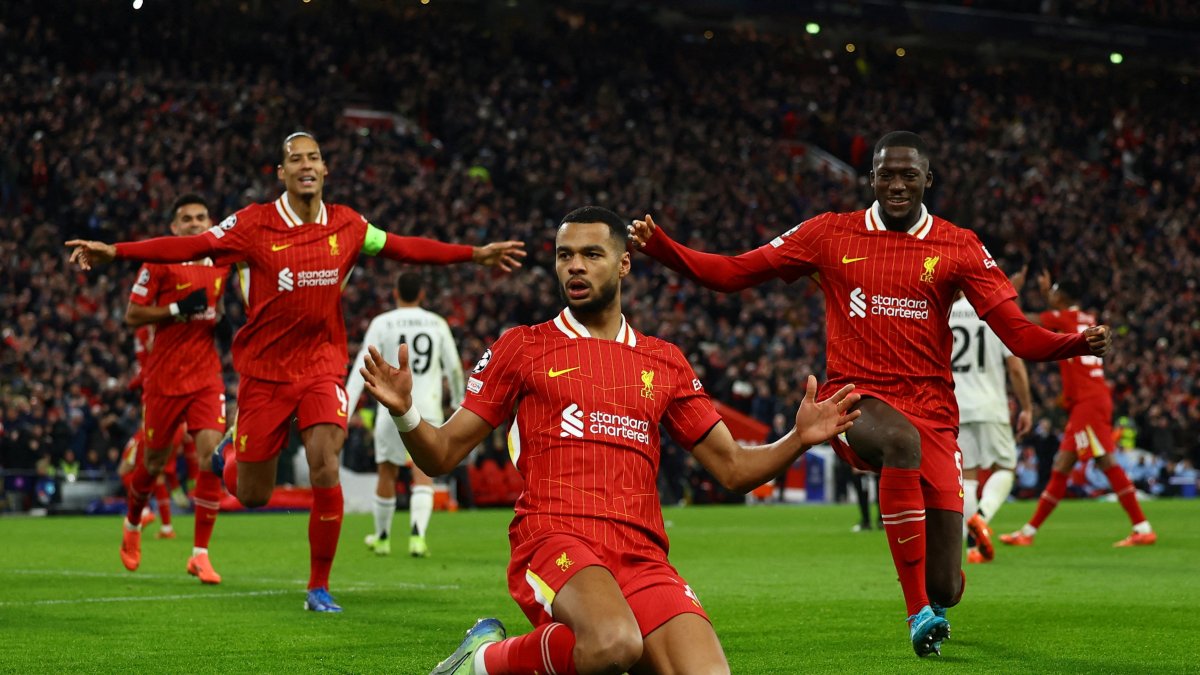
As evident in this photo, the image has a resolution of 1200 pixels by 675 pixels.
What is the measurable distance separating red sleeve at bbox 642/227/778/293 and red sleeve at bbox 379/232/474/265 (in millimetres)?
2157

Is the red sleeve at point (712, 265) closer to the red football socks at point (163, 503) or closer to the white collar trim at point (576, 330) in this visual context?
the white collar trim at point (576, 330)

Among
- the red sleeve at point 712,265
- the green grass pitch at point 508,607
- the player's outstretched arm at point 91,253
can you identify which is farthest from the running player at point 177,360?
the red sleeve at point 712,265

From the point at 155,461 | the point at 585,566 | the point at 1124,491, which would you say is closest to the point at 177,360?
the point at 155,461

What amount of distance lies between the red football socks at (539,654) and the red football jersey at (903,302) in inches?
114

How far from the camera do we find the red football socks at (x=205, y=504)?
429 inches

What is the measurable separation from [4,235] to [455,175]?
30.9ft

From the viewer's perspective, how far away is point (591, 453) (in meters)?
5.11

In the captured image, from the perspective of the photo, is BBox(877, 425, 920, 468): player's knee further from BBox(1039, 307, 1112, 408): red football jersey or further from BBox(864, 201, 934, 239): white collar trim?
BBox(1039, 307, 1112, 408): red football jersey

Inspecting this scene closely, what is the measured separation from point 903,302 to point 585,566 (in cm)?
306

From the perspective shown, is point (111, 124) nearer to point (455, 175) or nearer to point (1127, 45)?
point (455, 175)

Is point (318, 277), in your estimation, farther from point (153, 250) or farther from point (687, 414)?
point (687, 414)

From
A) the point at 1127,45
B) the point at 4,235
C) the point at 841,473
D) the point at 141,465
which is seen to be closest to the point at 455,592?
the point at 141,465

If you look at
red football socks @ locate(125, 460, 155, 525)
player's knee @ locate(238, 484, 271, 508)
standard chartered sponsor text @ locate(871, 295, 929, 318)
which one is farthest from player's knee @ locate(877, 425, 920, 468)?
red football socks @ locate(125, 460, 155, 525)

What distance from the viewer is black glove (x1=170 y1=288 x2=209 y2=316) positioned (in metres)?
11.7
